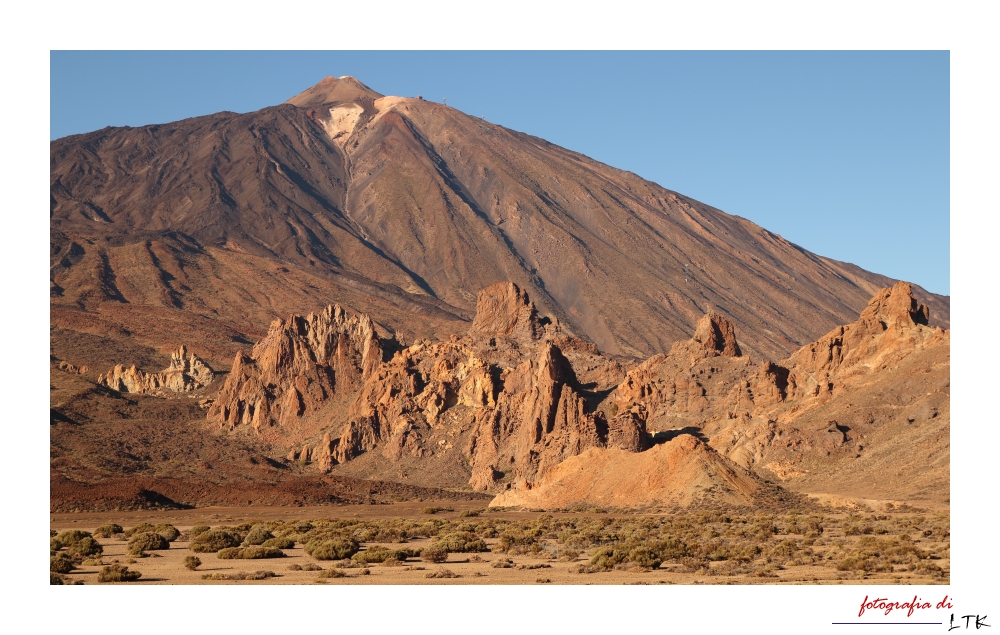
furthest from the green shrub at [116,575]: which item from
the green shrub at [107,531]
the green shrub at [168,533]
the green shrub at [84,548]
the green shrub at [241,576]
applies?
the green shrub at [107,531]

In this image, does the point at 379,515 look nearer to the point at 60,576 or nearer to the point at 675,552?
the point at 675,552

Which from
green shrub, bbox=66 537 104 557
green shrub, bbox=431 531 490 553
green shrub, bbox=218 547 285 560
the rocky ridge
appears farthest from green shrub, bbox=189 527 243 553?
the rocky ridge

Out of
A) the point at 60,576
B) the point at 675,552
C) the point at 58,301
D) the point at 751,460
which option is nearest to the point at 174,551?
the point at 60,576

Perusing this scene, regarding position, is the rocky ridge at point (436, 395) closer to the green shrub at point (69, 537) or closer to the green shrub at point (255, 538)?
the green shrub at point (255, 538)

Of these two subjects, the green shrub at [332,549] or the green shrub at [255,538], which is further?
the green shrub at [255,538]

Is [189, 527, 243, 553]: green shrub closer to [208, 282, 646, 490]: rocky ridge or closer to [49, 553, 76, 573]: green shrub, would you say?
[49, 553, 76, 573]: green shrub
